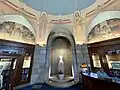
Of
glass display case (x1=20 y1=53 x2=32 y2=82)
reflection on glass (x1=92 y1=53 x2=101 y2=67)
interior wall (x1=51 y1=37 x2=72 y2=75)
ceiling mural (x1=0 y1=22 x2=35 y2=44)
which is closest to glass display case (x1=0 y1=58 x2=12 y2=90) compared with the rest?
ceiling mural (x1=0 y1=22 x2=35 y2=44)

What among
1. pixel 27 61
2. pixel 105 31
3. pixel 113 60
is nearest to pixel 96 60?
pixel 113 60

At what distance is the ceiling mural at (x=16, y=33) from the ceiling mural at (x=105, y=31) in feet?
15.5

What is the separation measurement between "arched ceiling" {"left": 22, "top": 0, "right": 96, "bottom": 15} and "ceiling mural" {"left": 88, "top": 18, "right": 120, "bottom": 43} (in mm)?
1700

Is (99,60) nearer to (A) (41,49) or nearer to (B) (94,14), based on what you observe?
(B) (94,14)

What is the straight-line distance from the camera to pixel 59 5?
708 cm

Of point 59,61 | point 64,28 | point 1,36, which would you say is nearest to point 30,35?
point 1,36

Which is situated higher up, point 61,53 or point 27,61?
point 61,53

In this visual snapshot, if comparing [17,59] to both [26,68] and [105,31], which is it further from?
[105,31]

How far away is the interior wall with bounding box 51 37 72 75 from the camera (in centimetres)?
1110

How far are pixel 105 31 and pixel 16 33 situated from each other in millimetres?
6023

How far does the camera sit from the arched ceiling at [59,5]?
21.9 feet

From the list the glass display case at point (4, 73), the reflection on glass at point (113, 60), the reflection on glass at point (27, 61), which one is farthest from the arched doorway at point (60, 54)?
the glass display case at point (4, 73)

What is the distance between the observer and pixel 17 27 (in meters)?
7.10

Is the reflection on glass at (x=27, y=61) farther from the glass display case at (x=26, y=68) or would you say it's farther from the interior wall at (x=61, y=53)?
the interior wall at (x=61, y=53)
